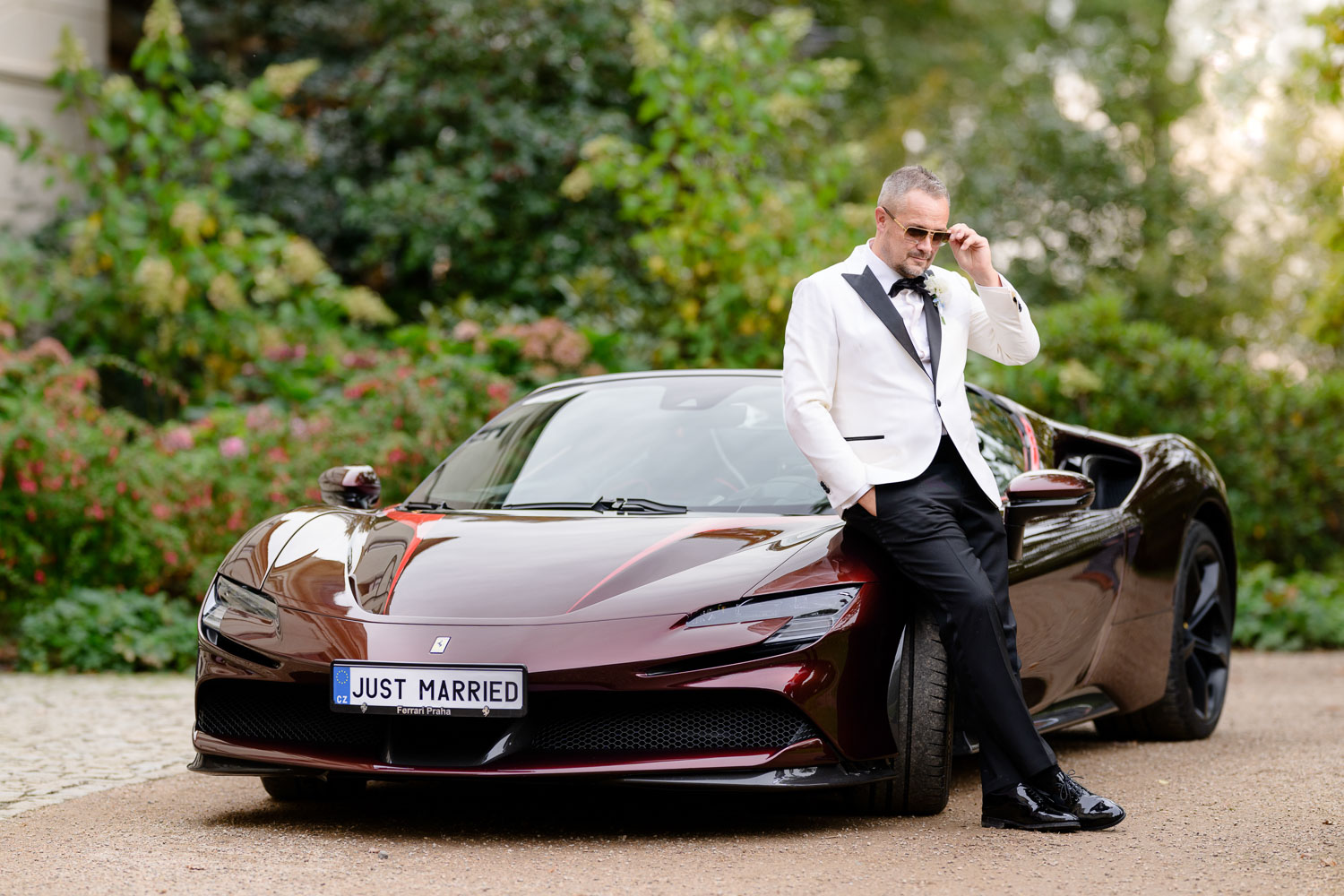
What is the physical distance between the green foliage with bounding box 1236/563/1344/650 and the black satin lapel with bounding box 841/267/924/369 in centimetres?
683

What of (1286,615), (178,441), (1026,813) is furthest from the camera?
(1286,615)

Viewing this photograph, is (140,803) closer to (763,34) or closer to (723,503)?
(723,503)

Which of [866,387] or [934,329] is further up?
[934,329]

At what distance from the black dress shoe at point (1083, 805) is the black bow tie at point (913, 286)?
4.29 feet

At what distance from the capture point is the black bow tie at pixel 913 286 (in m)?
4.27

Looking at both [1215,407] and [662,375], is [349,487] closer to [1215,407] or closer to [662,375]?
[662,375]

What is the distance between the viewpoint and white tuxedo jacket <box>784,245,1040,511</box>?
13.5 feet

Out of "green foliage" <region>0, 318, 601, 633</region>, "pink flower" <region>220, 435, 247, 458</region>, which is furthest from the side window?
"pink flower" <region>220, 435, 247, 458</region>

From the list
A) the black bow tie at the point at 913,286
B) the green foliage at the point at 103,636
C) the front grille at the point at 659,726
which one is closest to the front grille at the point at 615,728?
the front grille at the point at 659,726

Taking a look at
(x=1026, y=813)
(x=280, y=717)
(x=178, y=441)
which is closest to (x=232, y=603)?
(x=280, y=717)

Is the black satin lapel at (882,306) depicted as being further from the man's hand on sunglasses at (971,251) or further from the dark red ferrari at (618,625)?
the dark red ferrari at (618,625)

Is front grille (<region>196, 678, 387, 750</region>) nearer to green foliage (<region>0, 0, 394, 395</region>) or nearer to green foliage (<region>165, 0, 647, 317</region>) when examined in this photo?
green foliage (<region>0, 0, 394, 395</region>)

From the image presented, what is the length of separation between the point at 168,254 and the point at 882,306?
8.91 meters

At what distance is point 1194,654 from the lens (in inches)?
243
